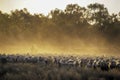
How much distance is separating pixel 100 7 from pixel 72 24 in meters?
8.07

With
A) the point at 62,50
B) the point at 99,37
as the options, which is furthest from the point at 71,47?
the point at 99,37

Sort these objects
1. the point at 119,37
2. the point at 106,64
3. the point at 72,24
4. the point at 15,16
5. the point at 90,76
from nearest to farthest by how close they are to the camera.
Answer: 1. the point at 90,76
2. the point at 106,64
3. the point at 119,37
4. the point at 72,24
5. the point at 15,16

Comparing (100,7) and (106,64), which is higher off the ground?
(100,7)

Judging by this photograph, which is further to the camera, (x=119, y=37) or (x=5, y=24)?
(x=5, y=24)

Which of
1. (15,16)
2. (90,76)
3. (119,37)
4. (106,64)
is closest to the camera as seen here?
(90,76)

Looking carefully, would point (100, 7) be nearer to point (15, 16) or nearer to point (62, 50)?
point (62, 50)

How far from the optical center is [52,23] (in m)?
85.1

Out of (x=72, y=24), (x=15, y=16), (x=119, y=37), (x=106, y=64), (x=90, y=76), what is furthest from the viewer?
(x=15, y=16)

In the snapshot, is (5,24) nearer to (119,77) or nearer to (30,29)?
(30,29)

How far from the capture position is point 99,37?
7956 centimetres

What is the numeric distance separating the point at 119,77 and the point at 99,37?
2359 inches

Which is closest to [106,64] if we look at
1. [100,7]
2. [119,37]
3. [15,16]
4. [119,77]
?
[119,77]

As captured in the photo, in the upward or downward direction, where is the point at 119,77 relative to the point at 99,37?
downward

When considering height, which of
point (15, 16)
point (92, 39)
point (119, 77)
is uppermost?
point (15, 16)
